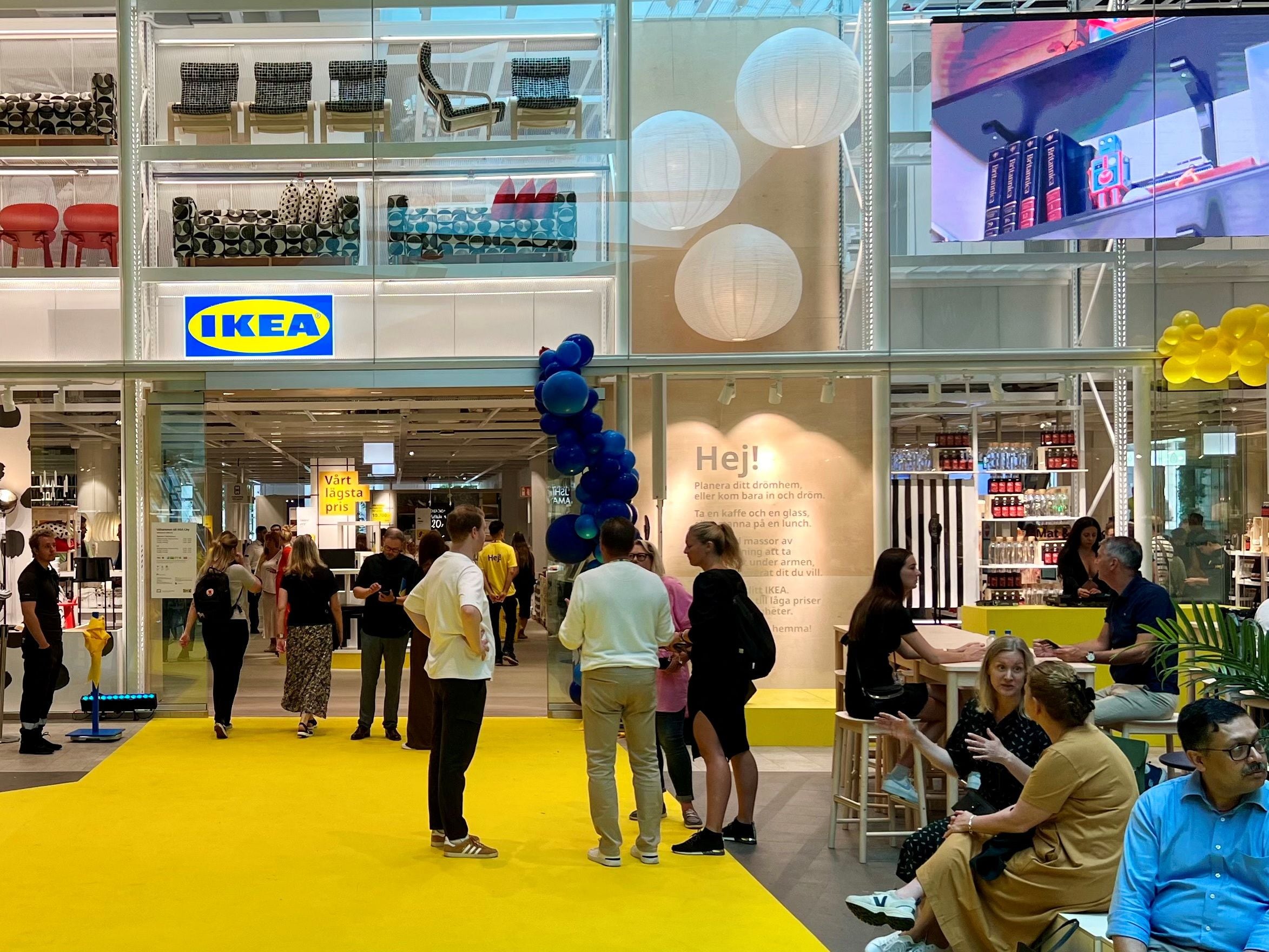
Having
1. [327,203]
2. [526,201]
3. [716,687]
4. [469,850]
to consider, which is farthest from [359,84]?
[469,850]

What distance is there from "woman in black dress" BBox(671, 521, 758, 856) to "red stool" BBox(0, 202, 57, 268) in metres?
6.47

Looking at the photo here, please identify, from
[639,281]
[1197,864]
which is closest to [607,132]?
[639,281]

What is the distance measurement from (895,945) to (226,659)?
18.7ft

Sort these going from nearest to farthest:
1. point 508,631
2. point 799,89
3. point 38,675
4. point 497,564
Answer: point 38,675 → point 799,89 → point 497,564 → point 508,631

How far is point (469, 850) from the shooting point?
5590 millimetres

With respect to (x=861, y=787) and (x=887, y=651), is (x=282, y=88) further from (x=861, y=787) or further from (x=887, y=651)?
(x=861, y=787)

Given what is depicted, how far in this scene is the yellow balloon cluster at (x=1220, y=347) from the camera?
834 centimetres

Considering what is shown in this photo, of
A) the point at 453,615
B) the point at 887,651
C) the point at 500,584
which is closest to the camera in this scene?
the point at 453,615

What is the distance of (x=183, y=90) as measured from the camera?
9.71 meters

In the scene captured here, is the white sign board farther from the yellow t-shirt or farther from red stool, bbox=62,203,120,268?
the yellow t-shirt

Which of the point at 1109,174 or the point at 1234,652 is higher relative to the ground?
the point at 1109,174

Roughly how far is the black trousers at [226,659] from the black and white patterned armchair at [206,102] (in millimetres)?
3847

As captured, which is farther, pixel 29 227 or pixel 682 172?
pixel 29 227

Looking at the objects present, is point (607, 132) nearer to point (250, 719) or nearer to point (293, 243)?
point (293, 243)
